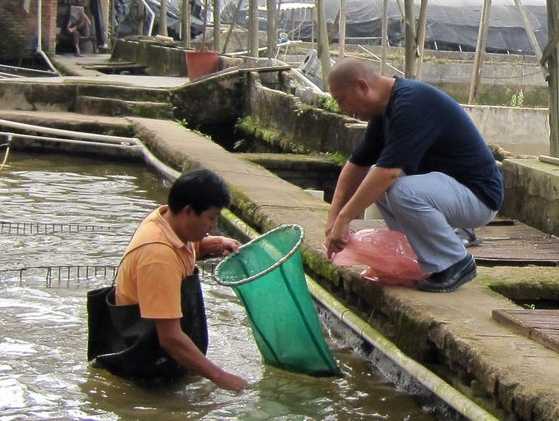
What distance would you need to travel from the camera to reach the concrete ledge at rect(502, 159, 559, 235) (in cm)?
772

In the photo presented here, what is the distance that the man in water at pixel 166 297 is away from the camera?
460 centimetres

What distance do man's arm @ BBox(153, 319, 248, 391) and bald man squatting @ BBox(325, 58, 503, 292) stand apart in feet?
3.85

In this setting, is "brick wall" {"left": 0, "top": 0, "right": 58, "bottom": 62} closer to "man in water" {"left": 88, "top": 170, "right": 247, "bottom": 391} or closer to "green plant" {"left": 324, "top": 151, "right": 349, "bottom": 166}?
"green plant" {"left": 324, "top": 151, "right": 349, "bottom": 166}

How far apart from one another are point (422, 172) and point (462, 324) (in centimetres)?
98

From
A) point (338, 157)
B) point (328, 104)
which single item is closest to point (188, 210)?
point (338, 157)

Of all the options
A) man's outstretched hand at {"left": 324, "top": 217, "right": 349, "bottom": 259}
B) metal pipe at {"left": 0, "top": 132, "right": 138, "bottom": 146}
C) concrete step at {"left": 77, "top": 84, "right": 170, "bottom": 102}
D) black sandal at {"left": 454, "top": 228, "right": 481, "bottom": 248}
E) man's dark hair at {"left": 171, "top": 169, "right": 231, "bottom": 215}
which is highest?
man's dark hair at {"left": 171, "top": 169, "right": 231, "bottom": 215}

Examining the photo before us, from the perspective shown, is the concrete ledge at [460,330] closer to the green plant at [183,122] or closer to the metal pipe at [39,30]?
the green plant at [183,122]

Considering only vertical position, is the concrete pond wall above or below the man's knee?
below

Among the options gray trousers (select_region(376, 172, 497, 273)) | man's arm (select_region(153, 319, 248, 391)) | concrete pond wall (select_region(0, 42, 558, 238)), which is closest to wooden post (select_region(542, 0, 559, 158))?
gray trousers (select_region(376, 172, 497, 273))

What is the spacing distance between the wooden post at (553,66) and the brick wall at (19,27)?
53.1ft

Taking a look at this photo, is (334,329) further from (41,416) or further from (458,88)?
(458,88)

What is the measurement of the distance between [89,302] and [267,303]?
80 cm

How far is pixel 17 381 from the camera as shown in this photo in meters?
5.36

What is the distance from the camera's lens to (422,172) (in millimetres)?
5824
